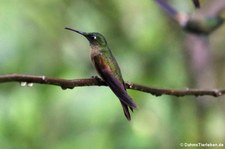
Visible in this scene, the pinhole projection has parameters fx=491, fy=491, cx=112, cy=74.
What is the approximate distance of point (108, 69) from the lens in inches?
49.6

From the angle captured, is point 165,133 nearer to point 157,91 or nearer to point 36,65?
point 36,65

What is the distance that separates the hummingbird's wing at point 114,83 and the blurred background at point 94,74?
1116 millimetres

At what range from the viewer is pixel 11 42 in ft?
7.89

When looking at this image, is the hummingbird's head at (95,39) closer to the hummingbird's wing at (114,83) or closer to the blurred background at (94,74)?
the hummingbird's wing at (114,83)

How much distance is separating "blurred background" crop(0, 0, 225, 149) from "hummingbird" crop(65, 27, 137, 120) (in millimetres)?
1019

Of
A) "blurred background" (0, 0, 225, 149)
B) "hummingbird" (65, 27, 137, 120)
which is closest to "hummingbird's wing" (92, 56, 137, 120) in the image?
"hummingbird" (65, 27, 137, 120)

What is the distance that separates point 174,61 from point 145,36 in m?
0.25

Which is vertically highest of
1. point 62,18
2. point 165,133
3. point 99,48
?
point 99,48

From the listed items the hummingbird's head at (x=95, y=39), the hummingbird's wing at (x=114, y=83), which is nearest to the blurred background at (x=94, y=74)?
the hummingbird's head at (x=95, y=39)

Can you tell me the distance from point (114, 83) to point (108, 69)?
145mm

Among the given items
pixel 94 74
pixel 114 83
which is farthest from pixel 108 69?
pixel 94 74

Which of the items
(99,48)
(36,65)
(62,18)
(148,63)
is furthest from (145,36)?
(99,48)

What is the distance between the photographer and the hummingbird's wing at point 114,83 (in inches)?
39.6

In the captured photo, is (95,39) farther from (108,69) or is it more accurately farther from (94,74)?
(94,74)
